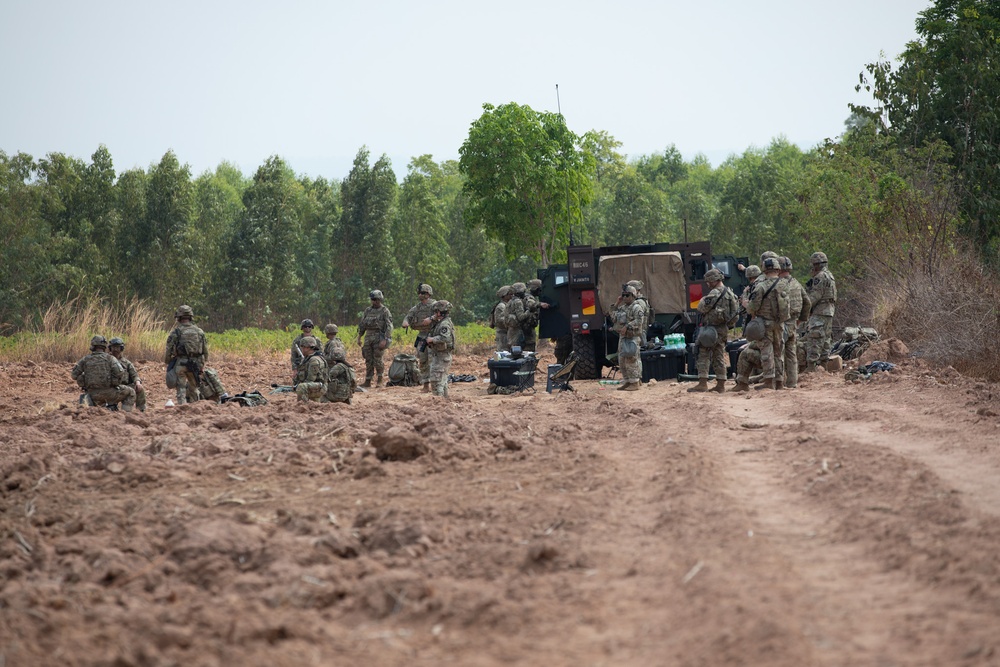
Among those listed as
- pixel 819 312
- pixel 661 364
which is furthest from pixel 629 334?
pixel 819 312

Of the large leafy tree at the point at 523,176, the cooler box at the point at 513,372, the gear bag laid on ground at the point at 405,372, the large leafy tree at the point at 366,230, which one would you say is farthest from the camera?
the large leafy tree at the point at 366,230

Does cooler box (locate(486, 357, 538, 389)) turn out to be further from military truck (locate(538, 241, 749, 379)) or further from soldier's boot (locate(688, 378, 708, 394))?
soldier's boot (locate(688, 378, 708, 394))

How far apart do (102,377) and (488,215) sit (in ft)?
58.6

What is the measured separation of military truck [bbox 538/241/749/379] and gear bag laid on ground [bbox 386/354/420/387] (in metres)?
2.32

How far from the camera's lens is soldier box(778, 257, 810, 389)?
1553cm

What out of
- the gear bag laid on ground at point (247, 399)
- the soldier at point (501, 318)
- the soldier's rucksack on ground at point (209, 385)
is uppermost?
the soldier at point (501, 318)

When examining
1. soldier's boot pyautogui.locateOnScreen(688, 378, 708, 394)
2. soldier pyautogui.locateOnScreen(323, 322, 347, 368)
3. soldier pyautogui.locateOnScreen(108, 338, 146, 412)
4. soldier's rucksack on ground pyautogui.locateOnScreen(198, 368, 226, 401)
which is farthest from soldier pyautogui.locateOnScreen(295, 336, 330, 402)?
soldier's boot pyautogui.locateOnScreen(688, 378, 708, 394)

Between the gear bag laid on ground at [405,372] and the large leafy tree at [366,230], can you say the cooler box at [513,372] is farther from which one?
the large leafy tree at [366,230]

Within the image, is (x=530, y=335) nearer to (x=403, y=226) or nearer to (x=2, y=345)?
(x=2, y=345)

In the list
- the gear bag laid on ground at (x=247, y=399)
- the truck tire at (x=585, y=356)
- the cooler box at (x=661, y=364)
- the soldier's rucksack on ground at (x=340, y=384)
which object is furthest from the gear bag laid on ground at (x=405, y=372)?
the soldier's rucksack on ground at (x=340, y=384)

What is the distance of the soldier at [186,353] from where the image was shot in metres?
15.9

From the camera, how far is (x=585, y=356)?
1917cm

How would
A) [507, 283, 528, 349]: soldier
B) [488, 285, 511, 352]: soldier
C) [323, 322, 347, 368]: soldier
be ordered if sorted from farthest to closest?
[488, 285, 511, 352]: soldier
[507, 283, 528, 349]: soldier
[323, 322, 347, 368]: soldier

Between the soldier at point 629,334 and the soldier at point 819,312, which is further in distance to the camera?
the soldier at point 819,312
